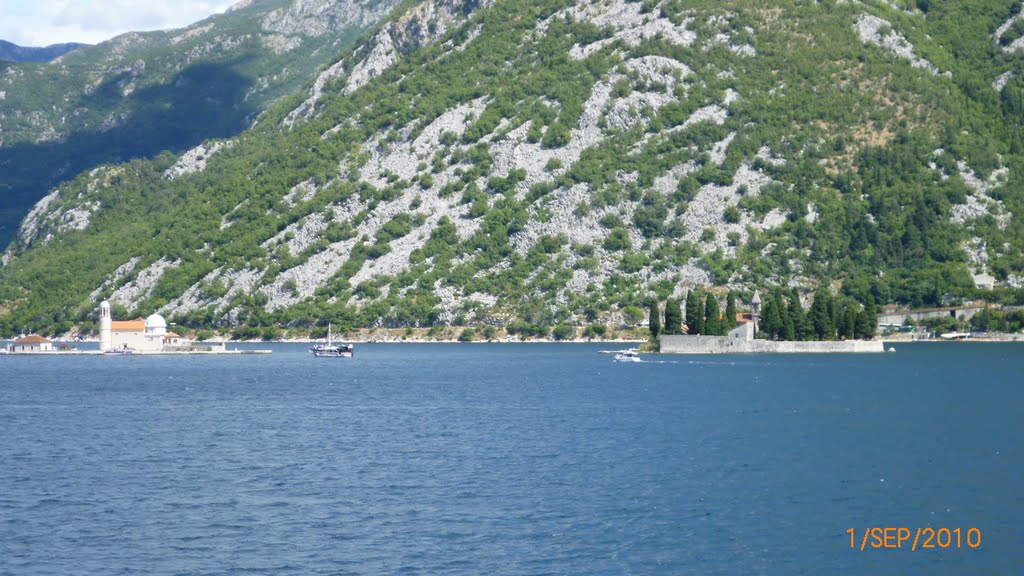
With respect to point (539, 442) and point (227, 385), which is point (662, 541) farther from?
point (227, 385)

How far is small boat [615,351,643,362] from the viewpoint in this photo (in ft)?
518

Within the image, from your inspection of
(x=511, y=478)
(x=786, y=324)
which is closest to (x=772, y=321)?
(x=786, y=324)

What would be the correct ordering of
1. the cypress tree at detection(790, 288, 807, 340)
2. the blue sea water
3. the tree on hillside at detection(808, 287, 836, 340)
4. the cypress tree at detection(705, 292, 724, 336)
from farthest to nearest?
the cypress tree at detection(790, 288, 807, 340) → the tree on hillside at detection(808, 287, 836, 340) → the cypress tree at detection(705, 292, 724, 336) → the blue sea water

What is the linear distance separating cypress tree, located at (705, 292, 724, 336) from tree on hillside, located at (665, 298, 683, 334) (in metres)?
3.40

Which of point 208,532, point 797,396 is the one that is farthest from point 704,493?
point 797,396

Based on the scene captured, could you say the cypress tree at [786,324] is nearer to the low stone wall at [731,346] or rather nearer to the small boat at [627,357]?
the low stone wall at [731,346]

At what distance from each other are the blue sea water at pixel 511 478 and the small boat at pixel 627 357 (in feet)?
124

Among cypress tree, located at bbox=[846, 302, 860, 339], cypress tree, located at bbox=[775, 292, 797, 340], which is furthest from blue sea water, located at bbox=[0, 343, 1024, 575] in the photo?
cypress tree, located at bbox=[846, 302, 860, 339]

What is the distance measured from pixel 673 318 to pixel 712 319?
469cm

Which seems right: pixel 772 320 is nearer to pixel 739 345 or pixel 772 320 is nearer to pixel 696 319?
pixel 739 345

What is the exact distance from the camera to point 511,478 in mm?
64062

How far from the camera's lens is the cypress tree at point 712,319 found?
165m

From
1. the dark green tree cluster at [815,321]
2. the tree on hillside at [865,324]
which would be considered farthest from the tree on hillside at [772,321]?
the tree on hillside at [865,324]

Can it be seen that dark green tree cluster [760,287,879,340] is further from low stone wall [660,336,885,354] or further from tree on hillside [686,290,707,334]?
tree on hillside [686,290,707,334]
